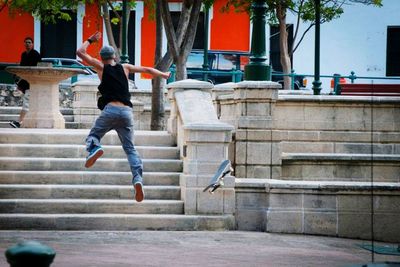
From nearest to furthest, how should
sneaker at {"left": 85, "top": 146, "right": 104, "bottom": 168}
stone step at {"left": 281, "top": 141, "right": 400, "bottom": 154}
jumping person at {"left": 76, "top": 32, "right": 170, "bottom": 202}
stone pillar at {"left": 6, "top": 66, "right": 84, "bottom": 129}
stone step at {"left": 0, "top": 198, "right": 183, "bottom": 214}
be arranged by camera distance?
sneaker at {"left": 85, "top": 146, "right": 104, "bottom": 168}
jumping person at {"left": 76, "top": 32, "right": 170, "bottom": 202}
stone step at {"left": 0, "top": 198, "right": 183, "bottom": 214}
stone step at {"left": 281, "top": 141, "right": 400, "bottom": 154}
stone pillar at {"left": 6, "top": 66, "right": 84, "bottom": 129}

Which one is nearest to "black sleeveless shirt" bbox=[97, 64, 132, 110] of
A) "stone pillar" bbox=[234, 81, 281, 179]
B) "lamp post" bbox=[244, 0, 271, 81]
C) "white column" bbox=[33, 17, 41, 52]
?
"stone pillar" bbox=[234, 81, 281, 179]

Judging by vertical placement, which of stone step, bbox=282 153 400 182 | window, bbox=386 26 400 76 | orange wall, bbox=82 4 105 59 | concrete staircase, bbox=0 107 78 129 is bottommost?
stone step, bbox=282 153 400 182

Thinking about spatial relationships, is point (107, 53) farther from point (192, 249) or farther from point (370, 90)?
point (370, 90)

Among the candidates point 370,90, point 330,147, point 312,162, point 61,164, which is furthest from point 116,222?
point 370,90

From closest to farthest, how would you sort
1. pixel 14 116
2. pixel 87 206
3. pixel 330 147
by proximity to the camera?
pixel 87 206 < pixel 330 147 < pixel 14 116

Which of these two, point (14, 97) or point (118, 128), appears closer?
point (118, 128)

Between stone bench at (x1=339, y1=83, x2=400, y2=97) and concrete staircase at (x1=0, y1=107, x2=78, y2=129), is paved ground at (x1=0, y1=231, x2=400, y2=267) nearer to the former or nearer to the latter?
stone bench at (x1=339, y1=83, x2=400, y2=97)

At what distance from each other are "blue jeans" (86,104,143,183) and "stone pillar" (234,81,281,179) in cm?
359

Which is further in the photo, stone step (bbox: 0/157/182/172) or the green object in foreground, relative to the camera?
stone step (bbox: 0/157/182/172)

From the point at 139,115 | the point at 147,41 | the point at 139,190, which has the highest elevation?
the point at 147,41

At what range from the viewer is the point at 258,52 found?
53.8 ft

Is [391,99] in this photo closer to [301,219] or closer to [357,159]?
[357,159]

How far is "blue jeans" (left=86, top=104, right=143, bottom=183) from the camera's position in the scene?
12477mm

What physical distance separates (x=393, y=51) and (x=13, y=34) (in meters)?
14.5
